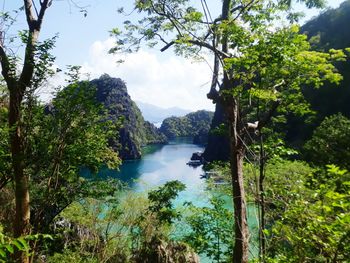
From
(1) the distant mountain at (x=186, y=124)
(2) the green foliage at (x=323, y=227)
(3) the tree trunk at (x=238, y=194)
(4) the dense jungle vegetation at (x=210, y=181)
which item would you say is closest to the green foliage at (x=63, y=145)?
(4) the dense jungle vegetation at (x=210, y=181)

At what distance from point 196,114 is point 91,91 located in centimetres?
15058

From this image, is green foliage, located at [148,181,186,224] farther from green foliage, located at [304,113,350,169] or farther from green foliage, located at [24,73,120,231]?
green foliage, located at [304,113,350,169]

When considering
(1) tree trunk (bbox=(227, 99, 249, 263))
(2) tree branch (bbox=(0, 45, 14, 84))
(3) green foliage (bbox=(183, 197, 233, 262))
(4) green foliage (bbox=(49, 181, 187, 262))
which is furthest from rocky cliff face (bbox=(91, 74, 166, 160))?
(2) tree branch (bbox=(0, 45, 14, 84))

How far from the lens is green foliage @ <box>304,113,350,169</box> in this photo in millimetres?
19031

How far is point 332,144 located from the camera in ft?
66.0

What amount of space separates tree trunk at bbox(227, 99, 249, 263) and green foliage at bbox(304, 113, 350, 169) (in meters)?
14.1

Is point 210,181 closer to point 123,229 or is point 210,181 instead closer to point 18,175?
point 123,229

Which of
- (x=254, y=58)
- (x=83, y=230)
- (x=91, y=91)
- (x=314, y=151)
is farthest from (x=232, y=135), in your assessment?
(x=314, y=151)

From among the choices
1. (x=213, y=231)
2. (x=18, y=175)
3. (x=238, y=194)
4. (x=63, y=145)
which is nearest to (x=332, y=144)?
(x=213, y=231)

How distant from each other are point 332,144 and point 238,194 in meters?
16.0

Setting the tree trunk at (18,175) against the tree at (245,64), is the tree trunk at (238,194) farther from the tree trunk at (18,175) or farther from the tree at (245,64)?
the tree trunk at (18,175)

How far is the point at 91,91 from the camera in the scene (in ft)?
26.0

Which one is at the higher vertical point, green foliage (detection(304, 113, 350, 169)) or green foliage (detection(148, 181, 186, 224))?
green foliage (detection(304, 113, 350, 169))

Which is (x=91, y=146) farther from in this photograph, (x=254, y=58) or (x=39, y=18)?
(x=254, y=58)
